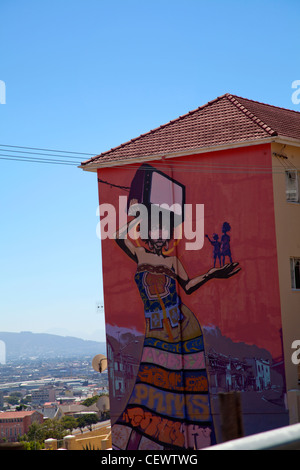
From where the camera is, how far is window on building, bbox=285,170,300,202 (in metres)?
22.1

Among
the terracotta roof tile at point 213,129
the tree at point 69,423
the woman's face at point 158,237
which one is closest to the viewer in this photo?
the terracotta roof tile at point 213,129

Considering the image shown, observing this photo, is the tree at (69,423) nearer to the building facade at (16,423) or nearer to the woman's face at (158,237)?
the building facade at (16,423)

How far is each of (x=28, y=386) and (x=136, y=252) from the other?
142m

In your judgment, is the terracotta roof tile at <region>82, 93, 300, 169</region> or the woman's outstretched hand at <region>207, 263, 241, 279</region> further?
the terracotta roof tile at <region>82, 93, 300, 169</region>

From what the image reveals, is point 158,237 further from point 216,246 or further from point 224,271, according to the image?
point 224,271

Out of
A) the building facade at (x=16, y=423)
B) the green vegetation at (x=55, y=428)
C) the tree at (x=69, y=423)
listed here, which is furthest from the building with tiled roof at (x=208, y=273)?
the building facade at (x=16, y=423)

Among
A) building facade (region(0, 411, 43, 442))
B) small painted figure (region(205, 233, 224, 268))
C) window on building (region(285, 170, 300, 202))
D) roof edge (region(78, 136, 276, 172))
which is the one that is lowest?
building facade (region(0, 411, 43, 442))

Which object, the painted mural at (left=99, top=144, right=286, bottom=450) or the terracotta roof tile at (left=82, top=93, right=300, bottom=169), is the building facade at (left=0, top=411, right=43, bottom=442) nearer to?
the painted mural at (left=99, top=144, right=286, bottom=450)

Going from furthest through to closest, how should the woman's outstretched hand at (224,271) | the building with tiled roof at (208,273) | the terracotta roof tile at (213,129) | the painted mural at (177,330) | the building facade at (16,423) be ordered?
1. the building facade at (16,423)
2. the terracotta roof tile at (213,129)
3. the woman's outstretched hand at (224,271)
4. the painted mural at (177,330)
5. the building with tiled roof at (208,273)

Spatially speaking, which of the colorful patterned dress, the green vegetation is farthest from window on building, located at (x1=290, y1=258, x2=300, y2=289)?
the green vegetation

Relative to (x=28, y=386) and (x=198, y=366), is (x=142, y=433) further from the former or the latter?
(x=28, y=386)

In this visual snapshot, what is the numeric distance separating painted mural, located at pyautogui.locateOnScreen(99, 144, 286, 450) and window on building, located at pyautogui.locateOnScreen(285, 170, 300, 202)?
6.31ft

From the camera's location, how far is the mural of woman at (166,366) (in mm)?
22141

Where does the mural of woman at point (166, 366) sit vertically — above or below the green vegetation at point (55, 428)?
above
